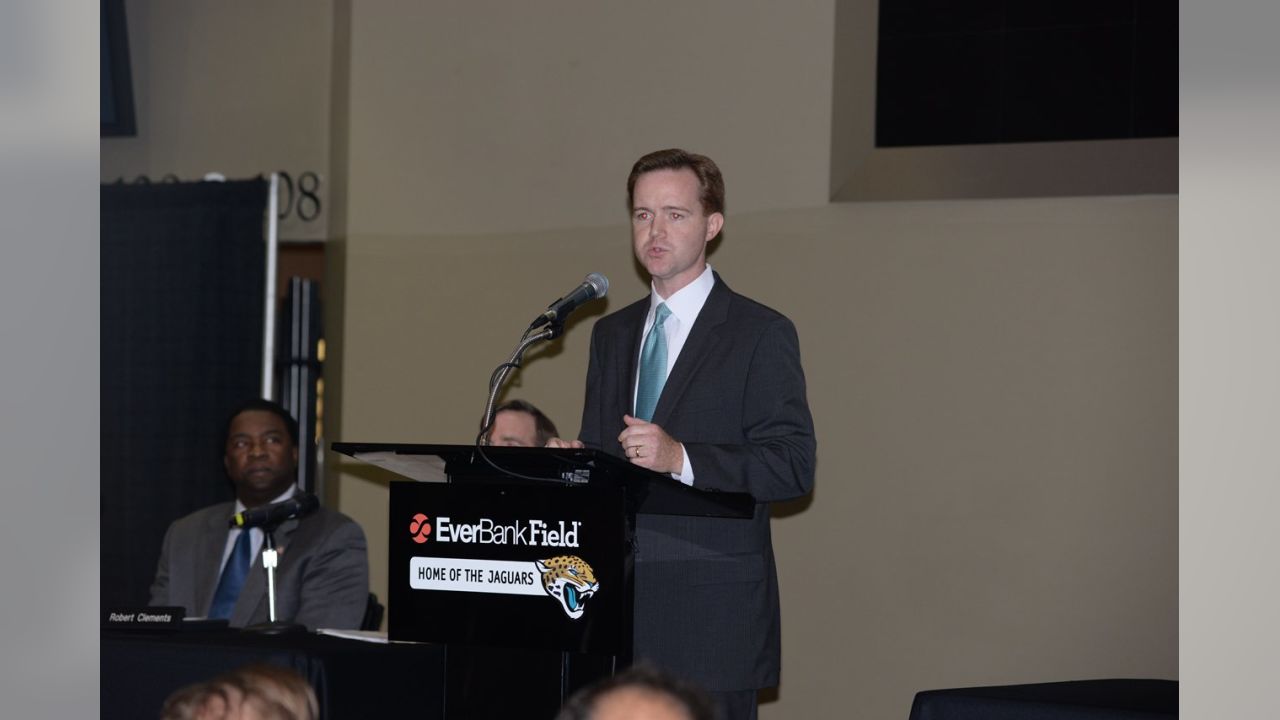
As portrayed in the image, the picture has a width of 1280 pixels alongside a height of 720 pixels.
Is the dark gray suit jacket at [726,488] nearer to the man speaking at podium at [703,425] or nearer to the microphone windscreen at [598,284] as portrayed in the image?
the man speaking at podium at [703,425]

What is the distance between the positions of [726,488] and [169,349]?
3.47 meters

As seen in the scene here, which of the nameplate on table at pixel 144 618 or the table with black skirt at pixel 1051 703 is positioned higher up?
the nameplate on table at pixel 144 618

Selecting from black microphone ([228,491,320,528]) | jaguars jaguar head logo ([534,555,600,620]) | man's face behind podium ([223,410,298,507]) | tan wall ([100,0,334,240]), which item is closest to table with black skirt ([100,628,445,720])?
black microphone ([228,491,320,528])

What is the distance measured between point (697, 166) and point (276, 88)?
133 inches

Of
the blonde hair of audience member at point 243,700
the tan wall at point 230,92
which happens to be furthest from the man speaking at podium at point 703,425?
the tan wall at point 230,92

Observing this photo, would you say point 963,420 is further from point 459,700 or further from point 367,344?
point 459,700

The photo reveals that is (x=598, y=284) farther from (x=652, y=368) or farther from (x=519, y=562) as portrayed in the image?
(x=519, y=562)

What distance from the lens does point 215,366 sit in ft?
17.3

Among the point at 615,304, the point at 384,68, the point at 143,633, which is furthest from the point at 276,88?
the point at 143,633

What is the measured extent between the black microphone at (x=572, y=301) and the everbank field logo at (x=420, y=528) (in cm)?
33

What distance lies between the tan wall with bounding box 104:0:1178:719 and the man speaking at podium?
6.75 ft

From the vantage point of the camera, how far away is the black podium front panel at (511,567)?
2.14m

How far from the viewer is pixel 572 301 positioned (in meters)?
2.44
